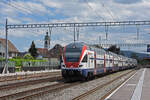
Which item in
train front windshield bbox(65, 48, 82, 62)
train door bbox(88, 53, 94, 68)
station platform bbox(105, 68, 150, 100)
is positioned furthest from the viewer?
train door bbox(88, 53, 94, 68)

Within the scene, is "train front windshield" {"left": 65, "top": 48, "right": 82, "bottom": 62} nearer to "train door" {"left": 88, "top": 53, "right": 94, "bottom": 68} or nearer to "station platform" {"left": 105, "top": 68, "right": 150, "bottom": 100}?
"train door" {"left": 88, "top": 53, "right": 94, "bottom": 68}

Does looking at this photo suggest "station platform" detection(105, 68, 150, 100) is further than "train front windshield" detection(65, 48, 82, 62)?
No

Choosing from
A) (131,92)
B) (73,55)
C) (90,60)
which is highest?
(73,55)

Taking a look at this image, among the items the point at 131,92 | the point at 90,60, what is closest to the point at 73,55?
the point at 90,60

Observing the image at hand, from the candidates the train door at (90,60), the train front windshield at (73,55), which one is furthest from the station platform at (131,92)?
the train front windshield at (73,55)

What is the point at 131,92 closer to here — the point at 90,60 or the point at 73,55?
the point at 73,55

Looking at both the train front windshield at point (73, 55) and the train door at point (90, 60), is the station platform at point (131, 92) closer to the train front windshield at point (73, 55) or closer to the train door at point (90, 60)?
the train door at point (90, 60)

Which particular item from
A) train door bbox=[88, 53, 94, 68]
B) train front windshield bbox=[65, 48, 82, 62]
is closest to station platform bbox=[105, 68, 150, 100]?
train door bbox=[88, 53, 94, 68]

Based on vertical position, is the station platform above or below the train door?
below

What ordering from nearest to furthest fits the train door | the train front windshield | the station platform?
the station platform < the train front windshield < the train door

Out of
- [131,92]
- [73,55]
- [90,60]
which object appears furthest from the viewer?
[90,60]

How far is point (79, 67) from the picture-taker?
22.2 metres

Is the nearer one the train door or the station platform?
the station platform

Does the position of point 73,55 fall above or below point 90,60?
above
